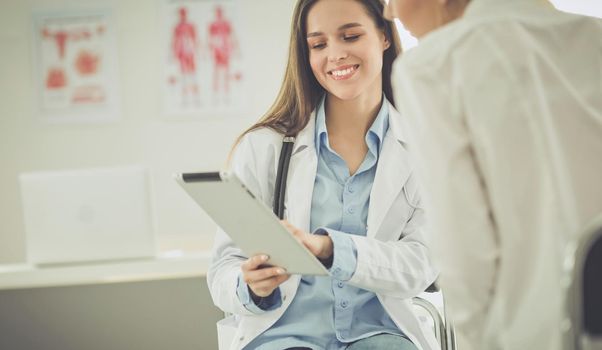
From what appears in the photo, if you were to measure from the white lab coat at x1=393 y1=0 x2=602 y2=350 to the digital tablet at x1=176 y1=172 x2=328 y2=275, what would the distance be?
0.36 meters

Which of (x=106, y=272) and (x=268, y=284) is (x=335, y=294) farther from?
(x=106, y=272)

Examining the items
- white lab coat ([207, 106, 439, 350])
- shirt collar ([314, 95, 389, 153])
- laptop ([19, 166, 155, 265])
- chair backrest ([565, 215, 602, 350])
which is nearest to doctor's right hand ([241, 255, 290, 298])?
white lab coat ([207, 106, 439, 350])

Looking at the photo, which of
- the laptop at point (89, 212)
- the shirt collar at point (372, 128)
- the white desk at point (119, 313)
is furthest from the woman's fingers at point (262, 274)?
the white desk at point (119, 313)

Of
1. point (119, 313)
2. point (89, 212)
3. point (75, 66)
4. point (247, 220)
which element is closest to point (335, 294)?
point (247, 220)

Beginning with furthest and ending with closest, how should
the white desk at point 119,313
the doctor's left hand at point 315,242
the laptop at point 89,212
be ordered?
the white desk at point 119,313, the laptop at point 89,212, the doctor's left hand at point 315,242

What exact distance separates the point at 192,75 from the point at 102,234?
2583 millimetres

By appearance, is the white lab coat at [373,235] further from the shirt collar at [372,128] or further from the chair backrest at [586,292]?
the chair backrest at [586,292]

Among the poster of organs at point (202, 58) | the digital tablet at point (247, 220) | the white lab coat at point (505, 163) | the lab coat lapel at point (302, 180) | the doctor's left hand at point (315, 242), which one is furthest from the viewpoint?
the poster of organs at point (202, 58)

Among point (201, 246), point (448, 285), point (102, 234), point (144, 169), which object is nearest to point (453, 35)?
point (448, 285)

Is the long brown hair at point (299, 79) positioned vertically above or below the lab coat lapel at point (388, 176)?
above

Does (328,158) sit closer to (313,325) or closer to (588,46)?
(313,325)

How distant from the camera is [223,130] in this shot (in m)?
4.91

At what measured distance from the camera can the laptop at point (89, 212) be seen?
2.45 meters

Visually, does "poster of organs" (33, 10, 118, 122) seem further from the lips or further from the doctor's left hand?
the doctor's left hand
